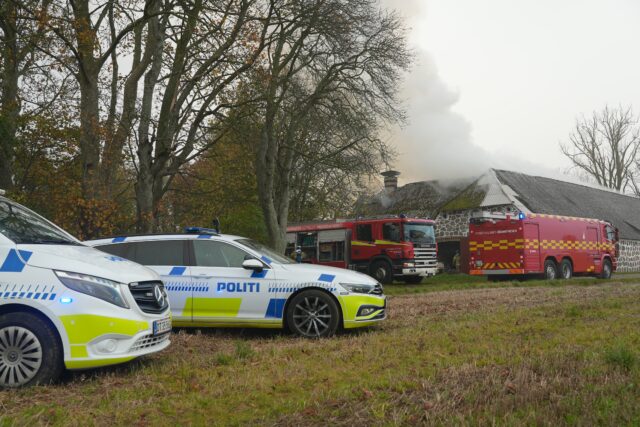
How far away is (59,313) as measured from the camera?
505 cm

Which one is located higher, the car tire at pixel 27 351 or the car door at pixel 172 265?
the car door at pixel 172 265

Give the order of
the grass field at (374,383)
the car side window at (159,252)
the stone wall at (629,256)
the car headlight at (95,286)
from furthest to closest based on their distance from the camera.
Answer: the stone wall at (629,256) < the car side window at (159,252) < the car headlight at (95,286) < the grass field at (374,383)

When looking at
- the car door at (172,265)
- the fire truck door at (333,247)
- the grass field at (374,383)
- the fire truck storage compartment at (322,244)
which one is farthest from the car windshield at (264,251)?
the fire truck storage compartment at (322,244)

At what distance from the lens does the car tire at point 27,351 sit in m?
4.99

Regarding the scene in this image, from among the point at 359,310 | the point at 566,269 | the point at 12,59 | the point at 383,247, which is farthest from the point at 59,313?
the point at 566,269

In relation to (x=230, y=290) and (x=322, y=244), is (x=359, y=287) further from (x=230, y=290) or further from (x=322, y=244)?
(x=322, y=244)

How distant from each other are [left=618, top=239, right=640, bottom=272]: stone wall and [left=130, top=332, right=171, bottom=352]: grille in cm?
3530

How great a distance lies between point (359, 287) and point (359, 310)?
32 cm

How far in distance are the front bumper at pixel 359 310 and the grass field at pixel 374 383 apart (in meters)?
0.23

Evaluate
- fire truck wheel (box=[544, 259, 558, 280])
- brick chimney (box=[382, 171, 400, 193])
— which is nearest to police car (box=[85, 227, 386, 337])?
fire truck wheel (box=[544, 259, 558, 280])

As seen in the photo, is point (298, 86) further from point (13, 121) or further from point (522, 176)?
point (522, 176)

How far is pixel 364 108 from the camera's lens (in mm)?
22531

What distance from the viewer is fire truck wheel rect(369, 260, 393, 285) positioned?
2331cm

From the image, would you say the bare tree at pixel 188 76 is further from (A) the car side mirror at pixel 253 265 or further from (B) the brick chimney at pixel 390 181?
(B) the brick chimney at pixel 390 181
